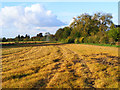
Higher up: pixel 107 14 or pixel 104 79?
pixel 107 14

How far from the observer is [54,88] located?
362 cm

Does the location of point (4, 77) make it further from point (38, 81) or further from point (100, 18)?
point (100, 18)

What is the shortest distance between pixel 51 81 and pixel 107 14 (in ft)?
134

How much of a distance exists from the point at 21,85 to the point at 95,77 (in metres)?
2.41

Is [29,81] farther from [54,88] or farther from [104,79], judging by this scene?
[104,79]

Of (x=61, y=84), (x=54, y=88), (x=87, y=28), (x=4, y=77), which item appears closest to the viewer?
(x=54, y=88)

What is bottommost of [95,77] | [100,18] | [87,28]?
[95,77]

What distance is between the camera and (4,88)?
3.64m

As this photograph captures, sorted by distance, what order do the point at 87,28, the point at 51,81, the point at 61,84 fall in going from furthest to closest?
1. the point at 87,28
2. the point at 51,81
3. the point at 61,84

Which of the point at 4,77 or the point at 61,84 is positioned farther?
the point at 4,77

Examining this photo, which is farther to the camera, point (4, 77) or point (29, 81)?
point (4, 77)

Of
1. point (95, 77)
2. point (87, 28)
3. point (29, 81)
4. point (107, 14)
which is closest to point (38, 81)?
point (29, 81)

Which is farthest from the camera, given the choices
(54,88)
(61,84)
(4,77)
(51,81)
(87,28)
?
(87,28)

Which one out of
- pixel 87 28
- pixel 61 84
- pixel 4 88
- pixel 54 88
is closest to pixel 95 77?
pixel 61 84
